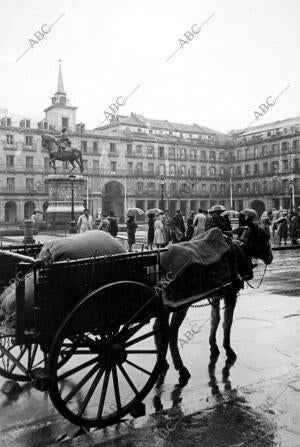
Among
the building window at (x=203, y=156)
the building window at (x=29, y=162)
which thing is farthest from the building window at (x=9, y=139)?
the building window at (x=203, y=156)

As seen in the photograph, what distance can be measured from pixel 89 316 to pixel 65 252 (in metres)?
0.59

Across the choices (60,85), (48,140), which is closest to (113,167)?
(60,85)

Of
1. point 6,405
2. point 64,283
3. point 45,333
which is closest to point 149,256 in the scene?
point 64,283

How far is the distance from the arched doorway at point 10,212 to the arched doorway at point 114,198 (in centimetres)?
1320

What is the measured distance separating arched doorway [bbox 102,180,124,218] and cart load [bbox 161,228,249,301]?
6414 centimetres

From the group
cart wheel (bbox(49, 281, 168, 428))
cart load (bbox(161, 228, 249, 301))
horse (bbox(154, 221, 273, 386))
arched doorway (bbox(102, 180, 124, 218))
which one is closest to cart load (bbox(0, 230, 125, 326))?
cart wheel (bbox(49, 281, 168, 428))

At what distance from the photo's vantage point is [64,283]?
3.60 metres

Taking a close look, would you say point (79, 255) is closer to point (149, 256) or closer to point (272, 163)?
point (149, 256)

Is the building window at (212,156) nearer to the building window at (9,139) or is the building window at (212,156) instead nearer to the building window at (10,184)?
the building window at (9,139)

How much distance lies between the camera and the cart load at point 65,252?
3.77 metres

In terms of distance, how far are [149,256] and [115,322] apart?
692 millimetres

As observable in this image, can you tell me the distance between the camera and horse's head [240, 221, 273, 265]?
538cm

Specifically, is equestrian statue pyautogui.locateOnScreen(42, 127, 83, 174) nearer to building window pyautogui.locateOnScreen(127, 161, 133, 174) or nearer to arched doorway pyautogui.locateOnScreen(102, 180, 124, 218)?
arched doorway pyautogui.locateOnScreen(102, 180, 124, 218)

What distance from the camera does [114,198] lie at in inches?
2763
